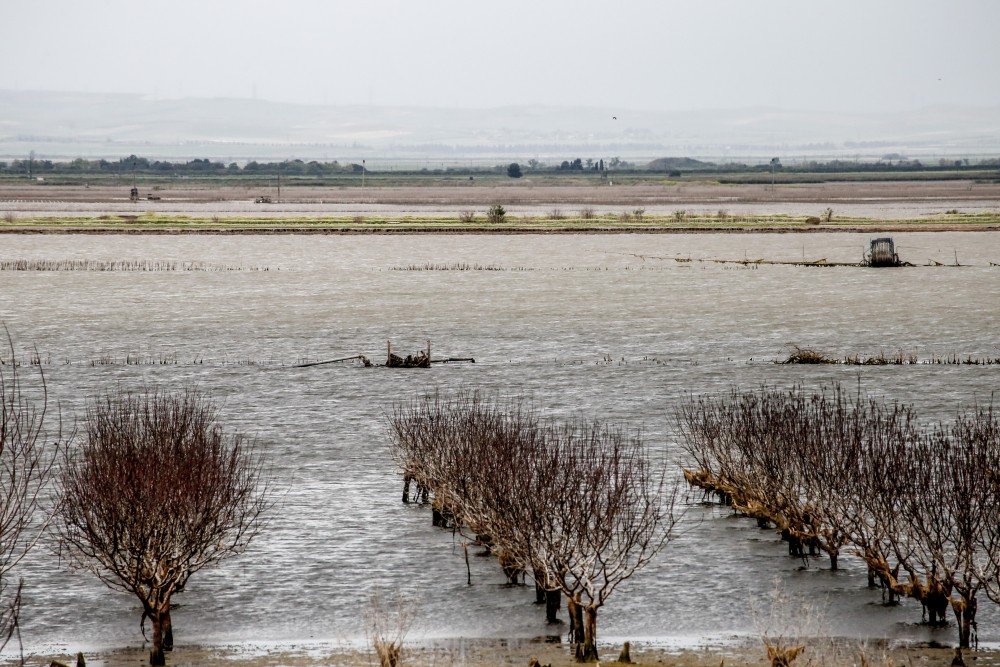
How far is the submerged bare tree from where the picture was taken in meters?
21.1

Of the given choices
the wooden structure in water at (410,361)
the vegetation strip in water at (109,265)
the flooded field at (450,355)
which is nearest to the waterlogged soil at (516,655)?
the flooded field at (450,355)

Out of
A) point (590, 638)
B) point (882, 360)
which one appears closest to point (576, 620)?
point (590, 638)

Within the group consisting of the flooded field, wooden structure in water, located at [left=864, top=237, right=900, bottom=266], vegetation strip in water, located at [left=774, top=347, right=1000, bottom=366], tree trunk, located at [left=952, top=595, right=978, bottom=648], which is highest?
wooden structure in water, located at [left=864, top=237, right=900, bottom=266]

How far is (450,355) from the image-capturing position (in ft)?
174

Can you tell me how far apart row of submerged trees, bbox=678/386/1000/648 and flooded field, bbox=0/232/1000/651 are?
794mm

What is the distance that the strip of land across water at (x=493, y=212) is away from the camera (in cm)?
11681

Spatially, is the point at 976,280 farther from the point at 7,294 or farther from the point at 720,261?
the point at 7,294

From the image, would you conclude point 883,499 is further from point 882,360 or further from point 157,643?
point 882,360

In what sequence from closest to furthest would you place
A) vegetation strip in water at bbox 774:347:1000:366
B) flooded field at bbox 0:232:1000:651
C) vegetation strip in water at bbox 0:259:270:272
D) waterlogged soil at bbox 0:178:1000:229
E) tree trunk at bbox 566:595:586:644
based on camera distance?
tree trunk at bbox 566:595:586:644, flooded field at bbox 0:232:1000:651, vegetation strip in water at bbox 774:347:1000:366, vegetation strip in water at bbox 0:259:270:272, waterlogged soil at bbox 0:178:1000:229

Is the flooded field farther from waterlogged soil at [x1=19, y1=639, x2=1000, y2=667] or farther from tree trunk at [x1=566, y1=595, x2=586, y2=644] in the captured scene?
tree trunk at [x1=566, y1=595, x2=586, y2=644]

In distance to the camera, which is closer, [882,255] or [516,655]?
[516,655]

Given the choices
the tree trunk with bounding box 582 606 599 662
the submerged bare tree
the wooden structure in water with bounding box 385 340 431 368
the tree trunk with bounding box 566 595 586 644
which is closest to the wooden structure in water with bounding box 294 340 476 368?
the wooden structure in water with bounding box 385 340 431 368

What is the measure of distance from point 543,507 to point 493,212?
10454 centimetres

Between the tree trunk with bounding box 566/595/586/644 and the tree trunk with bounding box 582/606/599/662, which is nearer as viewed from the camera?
the tree trunk with bounding box 582/606/599/662
